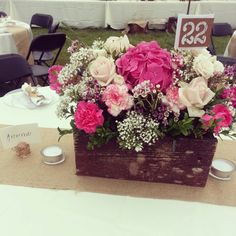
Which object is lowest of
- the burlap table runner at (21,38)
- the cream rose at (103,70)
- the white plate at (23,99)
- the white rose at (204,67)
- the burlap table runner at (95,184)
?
the burlap table runner at (21,38)

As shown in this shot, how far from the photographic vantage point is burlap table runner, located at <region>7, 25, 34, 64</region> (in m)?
3.09

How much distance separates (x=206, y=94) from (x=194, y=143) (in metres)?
0.13

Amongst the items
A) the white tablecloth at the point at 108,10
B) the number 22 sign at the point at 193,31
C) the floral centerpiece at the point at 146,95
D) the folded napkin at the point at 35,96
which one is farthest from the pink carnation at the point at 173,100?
the white tablecloth at the point at 108,10

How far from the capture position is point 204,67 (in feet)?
2.49

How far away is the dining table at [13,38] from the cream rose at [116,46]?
238 centimetres

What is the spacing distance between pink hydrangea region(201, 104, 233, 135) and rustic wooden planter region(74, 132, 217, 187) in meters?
0.06

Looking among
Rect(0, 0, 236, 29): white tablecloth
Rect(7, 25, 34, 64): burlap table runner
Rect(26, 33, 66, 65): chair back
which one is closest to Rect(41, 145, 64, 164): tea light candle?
Rect(26, 33, 66, 65): chair back

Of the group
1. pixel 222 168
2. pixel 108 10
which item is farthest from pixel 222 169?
pixel 108 10

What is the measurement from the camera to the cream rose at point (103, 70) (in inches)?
30.4

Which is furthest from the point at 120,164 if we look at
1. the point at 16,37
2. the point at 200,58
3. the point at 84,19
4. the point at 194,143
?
the point at 84,19

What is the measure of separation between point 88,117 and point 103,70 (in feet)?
0.38

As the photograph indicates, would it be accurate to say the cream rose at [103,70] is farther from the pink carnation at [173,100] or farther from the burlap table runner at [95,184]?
the burlap table runner at [95,184]

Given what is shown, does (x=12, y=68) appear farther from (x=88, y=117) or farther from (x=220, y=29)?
(x=220, y=29)

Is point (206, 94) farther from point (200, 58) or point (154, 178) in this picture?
point (154, 178)
